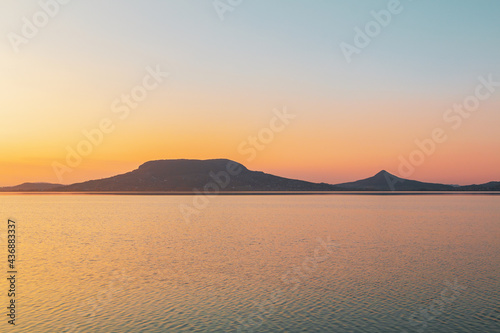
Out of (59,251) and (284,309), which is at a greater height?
(59,251)

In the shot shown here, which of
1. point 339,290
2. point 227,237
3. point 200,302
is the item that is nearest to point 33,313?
point 200,302

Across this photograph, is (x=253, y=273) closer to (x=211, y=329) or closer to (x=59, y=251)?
(x=211, y=329)

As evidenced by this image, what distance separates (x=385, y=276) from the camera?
136 ft

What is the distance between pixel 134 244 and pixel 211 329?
139 feet
